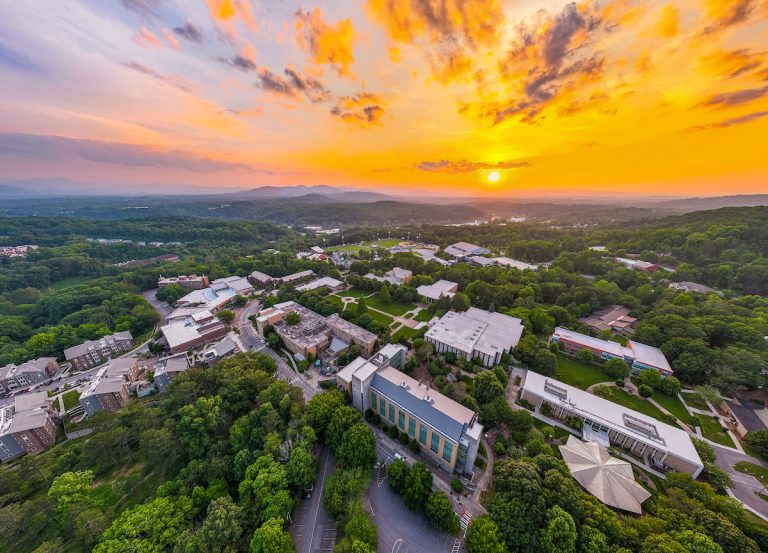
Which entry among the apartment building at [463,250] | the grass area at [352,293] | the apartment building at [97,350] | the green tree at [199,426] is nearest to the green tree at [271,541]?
the green tree at [199,426]

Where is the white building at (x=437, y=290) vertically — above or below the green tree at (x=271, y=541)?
above

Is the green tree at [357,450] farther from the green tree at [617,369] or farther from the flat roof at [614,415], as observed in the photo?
the green tree at [617,369]

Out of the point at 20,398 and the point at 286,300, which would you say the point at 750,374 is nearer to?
the point at 286,300

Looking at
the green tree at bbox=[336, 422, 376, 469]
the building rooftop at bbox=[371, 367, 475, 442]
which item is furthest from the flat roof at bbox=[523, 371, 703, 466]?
the green tree at bbox=[336, 422, 376, 469]

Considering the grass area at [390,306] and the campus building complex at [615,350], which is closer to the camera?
the campus building complex at [615,350]

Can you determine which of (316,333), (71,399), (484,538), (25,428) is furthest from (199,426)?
(484,538)

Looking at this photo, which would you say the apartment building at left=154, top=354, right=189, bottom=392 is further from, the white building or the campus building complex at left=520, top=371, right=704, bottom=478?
the campus building complex at left=520, top=371, right=704, bottom=478
